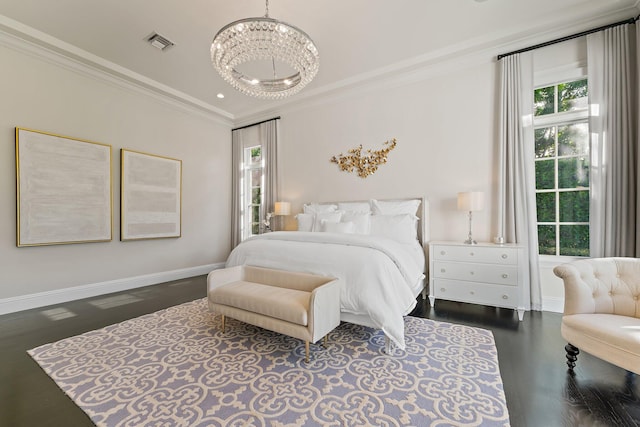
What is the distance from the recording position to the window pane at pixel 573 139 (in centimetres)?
314

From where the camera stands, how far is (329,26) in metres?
3.12

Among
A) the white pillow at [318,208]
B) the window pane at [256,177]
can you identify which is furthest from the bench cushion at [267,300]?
→ the window pane at [256,177]

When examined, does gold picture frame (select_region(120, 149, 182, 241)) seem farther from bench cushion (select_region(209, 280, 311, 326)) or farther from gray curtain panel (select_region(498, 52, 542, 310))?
gray curtain panel (select_region(498, 52, 542, 310))

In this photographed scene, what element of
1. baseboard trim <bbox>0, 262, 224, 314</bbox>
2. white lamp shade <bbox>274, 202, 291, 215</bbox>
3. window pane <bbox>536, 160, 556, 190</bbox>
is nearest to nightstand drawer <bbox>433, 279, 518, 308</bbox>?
window pane <bbox>536, 160, 556, 190</bbox>

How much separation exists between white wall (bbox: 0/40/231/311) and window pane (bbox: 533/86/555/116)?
5.46m

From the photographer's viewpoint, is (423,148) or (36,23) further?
(423,148)

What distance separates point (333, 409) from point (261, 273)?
1579mm

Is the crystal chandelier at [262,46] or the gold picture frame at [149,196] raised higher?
the crystal chandelier at [262,46]

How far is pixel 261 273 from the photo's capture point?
9.42 feet

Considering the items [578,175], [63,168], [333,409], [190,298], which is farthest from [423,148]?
[63,168]

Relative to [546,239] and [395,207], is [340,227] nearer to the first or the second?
[395,207]

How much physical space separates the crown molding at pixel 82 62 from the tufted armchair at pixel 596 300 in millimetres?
5665

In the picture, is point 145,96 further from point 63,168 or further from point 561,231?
point 561,231

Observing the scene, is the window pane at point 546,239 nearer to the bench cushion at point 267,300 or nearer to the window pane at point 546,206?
the window pane at point 546,206
